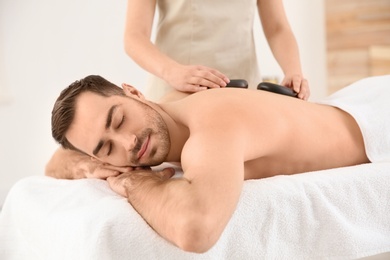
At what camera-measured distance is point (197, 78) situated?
1.71 meters

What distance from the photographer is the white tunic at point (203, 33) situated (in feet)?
7.23

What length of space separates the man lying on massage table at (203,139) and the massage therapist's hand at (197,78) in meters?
0.11

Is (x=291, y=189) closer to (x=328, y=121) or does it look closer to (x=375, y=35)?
(x=328, y=121)

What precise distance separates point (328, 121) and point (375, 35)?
8.73ft

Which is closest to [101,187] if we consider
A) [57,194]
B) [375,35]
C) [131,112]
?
[57,194]

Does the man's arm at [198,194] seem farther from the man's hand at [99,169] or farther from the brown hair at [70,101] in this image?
the brown hair at [70,101]

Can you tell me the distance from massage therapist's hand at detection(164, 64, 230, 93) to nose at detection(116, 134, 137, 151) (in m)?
0.33

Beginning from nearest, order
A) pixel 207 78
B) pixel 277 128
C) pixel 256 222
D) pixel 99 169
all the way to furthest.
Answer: pixel 256 222 < pixel 277 128 < pixel 99 169 < pixel 207 78

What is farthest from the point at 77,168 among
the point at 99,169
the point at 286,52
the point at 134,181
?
the point at 286,52

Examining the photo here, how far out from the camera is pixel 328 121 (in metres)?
1.64

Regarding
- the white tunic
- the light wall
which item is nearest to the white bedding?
the white tunic

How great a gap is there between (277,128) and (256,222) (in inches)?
13.6

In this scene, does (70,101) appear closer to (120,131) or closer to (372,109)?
(120,131)

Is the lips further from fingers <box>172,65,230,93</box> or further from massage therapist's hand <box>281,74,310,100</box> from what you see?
massage therapist's hand <box>281,74,310,100</box>
